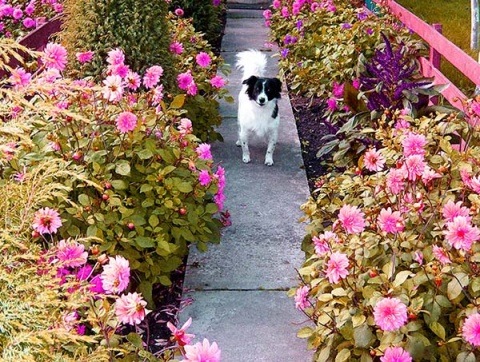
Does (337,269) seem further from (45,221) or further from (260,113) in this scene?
(260,113)

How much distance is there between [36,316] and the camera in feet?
4.36

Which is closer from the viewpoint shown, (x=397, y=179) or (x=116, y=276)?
(x=116, y=276)

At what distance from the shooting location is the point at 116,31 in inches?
169

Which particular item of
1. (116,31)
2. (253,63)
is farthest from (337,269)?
(253,63)

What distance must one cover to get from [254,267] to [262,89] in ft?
6.63

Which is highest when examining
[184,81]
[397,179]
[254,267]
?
[397,179]

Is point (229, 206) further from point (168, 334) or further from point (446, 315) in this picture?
point (446, 315)

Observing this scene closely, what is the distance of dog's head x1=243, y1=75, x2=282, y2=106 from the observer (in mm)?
5105

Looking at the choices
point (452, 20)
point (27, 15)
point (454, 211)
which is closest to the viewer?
point (454, 211)

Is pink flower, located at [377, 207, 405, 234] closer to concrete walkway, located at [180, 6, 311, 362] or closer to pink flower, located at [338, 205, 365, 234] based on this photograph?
pink flower, located at [338, 205, 365, 234]

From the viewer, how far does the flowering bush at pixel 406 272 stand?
2.15 m

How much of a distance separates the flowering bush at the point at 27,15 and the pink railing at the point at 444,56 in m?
3.36

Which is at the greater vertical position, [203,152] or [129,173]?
[129,173]

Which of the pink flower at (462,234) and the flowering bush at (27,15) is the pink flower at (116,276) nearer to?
the pink flower at (462,234)
